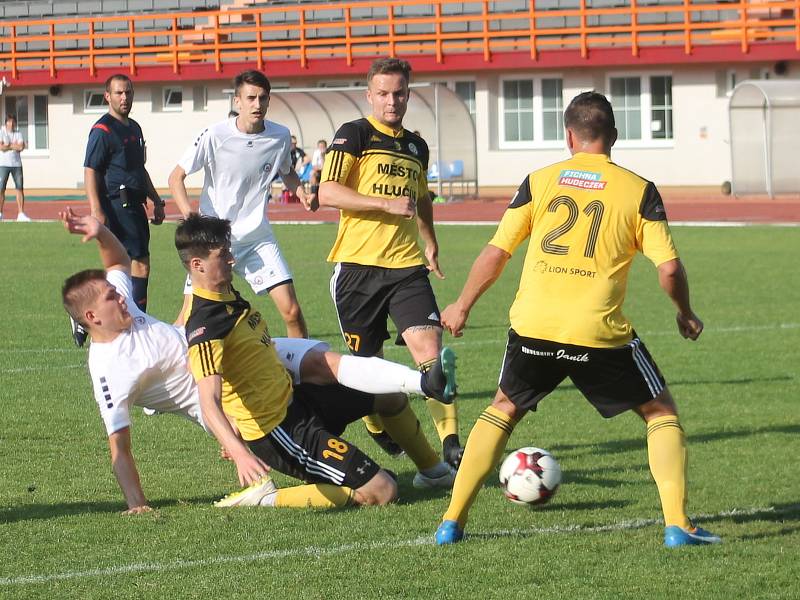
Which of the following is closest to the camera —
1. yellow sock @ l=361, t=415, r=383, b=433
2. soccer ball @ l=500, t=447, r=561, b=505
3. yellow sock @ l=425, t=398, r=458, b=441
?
soccer ball @ l=500, t=447, r=561, b=505

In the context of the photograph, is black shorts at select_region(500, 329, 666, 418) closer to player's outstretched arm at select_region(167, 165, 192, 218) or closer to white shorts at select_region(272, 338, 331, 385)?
white shorts at select_region(272, 338, 331, 385)

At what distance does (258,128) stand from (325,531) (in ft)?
13.2

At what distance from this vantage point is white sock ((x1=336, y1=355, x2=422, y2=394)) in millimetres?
6062

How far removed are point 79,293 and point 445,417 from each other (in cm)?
207

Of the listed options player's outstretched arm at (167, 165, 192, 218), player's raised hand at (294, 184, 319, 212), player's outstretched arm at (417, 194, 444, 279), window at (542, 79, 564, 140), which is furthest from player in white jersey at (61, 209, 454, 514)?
window at (542, 79, 564, 140)

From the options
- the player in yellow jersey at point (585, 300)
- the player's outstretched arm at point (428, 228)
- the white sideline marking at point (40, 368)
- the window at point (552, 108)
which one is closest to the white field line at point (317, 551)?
the player in yellow jersey at point (585, 300)

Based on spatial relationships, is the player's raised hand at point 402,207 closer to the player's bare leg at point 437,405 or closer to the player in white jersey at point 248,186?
the player's bare leg at point 437,405

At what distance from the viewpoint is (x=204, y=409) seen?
18.7 feet

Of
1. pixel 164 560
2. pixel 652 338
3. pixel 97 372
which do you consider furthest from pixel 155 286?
pixel 164 560

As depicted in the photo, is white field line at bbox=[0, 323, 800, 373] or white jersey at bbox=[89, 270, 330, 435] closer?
white jersey at bbox=[89, 270, 330, 435]

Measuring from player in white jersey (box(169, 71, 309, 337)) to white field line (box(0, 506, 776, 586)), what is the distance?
358 cm

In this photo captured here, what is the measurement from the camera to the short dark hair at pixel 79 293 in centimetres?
607

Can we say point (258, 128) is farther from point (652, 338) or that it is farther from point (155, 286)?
point (155, 286)

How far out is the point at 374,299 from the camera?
742 centimetres
